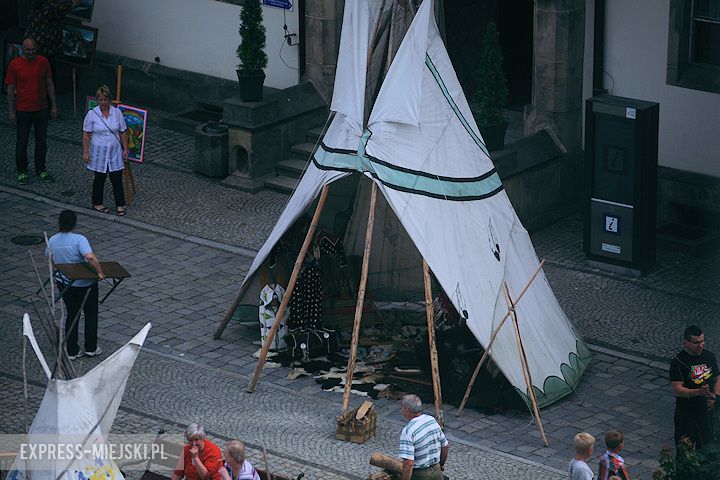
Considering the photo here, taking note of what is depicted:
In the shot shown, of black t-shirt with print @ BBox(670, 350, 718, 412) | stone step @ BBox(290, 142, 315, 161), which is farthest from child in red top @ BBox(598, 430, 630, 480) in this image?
stone step @ BBox(290, 142, 315, 161)

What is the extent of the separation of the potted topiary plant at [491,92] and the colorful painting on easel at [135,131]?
4574 millimetres

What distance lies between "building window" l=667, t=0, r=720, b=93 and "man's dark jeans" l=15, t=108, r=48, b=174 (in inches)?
335

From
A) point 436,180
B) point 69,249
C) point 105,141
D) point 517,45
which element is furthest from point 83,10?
point 436,180

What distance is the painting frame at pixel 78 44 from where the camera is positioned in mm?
24984

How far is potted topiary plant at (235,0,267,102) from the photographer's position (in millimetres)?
21609

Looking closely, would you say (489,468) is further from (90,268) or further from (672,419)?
(90,268)

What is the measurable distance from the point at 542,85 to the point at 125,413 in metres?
8.25

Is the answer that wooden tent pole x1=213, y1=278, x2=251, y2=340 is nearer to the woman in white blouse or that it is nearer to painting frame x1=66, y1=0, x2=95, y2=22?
the woman in white blouse

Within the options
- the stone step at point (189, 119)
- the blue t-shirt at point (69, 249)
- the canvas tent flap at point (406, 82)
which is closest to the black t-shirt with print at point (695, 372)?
the canvas tent flap at point (406, 82)

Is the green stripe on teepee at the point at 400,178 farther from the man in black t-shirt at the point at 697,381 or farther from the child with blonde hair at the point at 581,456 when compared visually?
the child with blonde hair at the point at 581,456

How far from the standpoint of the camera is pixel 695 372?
1421 cm

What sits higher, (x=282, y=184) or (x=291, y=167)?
(x=291, y=167)

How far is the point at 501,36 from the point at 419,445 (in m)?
11.7

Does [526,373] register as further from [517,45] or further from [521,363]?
[517,45]
